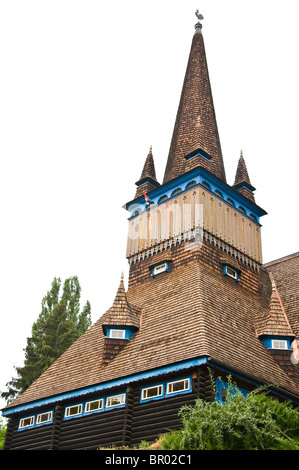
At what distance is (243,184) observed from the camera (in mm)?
29594

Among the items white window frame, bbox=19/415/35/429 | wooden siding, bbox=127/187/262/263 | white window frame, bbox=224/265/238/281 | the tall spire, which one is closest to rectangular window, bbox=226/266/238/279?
white window frame, bbox=224/265/238/281

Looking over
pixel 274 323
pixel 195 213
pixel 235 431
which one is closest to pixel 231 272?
pixel 195 213

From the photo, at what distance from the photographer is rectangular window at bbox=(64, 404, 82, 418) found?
68.7 feet

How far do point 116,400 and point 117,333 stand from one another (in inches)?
118

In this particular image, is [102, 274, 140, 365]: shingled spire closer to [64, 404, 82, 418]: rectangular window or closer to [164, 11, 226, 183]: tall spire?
[64, 404, 82, 418]: rectangular window

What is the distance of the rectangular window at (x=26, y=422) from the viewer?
22.4 metres

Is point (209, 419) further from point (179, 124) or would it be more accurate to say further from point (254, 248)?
point (179, 124)

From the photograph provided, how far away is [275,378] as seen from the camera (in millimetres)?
19703

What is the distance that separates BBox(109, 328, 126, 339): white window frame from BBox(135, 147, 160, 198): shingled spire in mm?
8895

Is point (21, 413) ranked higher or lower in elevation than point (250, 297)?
lower

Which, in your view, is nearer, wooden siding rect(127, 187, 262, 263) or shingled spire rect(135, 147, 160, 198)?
wooden siding rect(127, 187, 262, 263)
